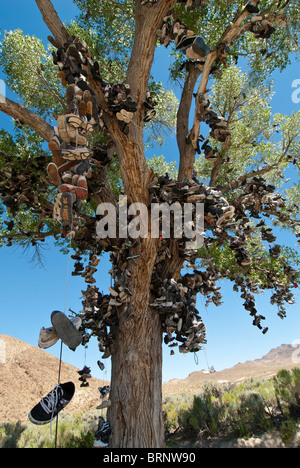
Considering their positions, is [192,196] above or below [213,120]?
below

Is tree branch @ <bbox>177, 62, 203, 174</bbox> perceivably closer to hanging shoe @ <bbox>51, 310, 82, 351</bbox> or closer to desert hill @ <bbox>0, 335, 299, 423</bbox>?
hanging shoe @ <bbox>51, 310, 82, 351</bbox>

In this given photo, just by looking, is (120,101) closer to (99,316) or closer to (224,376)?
(99,316)

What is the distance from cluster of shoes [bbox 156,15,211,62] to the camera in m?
3.53

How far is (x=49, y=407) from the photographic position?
9.02ft

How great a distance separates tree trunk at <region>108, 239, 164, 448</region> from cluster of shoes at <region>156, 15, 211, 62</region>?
2359 mm

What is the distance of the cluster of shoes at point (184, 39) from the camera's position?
353cm

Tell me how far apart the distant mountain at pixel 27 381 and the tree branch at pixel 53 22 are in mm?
13670

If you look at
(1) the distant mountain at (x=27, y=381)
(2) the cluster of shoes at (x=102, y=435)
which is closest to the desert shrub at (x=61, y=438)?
(2) the cluster of shoes at (x=102, y=435)

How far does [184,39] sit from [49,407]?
4.36 m

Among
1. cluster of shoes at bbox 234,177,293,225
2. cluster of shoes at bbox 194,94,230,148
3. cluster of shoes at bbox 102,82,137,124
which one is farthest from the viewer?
cluster of shoes at bbox 234,177,293,225

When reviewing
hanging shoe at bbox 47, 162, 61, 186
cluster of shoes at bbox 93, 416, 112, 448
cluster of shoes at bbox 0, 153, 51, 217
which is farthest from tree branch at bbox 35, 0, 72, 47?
cluster of shoes at bbox 93, 416, 112, 448

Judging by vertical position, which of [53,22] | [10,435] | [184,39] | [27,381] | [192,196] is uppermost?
[53,22]

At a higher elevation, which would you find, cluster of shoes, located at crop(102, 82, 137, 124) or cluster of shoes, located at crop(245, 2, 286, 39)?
cluster of shoes, located at crop(245, 2, 286, 39)

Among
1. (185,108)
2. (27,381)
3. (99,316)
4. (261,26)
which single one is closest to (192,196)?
(99,316)
